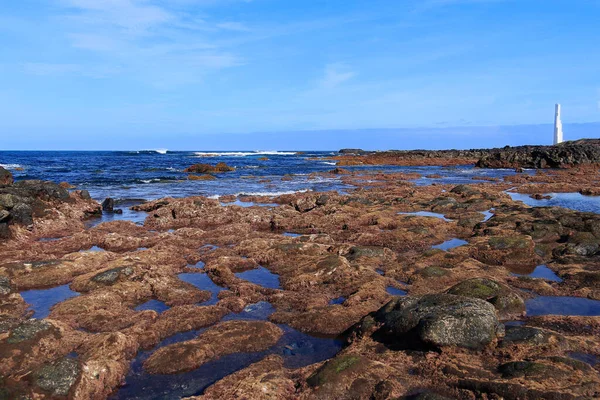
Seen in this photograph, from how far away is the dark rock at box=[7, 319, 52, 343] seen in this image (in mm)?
8704

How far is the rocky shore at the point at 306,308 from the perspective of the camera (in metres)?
7.58

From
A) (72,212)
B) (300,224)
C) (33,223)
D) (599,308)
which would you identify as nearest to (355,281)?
(599,308)

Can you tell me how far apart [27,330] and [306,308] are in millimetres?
6897

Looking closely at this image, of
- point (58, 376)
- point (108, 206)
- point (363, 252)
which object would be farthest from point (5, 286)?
point (108, 206)

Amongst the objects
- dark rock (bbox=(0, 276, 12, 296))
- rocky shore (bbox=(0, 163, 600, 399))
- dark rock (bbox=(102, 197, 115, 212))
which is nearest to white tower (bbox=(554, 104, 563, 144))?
rocky shore (bbox=(0, 163, 600, 399))

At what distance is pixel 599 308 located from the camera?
11523 millimetres

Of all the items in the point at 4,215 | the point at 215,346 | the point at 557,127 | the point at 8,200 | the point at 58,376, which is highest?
the point at 557,127

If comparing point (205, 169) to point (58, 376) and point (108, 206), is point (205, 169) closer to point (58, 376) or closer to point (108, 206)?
point (108, 206)

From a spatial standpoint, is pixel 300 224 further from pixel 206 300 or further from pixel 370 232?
pixel 206 300

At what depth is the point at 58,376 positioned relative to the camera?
7422mm

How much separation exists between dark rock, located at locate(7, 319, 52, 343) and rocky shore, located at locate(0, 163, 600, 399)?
51 mm

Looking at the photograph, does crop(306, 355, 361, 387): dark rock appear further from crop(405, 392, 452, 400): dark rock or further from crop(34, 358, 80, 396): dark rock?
crop(34, 358, 80, 396): dark rock

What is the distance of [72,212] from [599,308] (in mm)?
27158

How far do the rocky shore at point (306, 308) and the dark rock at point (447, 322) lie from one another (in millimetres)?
30
